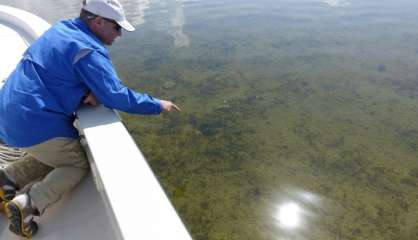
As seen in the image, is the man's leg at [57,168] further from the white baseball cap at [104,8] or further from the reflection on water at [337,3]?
the reflection on water at [337,3]

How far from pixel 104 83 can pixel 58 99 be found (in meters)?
0.33

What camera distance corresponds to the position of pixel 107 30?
2.28 metres

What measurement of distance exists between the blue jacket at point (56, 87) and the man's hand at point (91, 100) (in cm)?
4

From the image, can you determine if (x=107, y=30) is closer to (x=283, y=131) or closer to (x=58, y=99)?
(x=58, y=99)

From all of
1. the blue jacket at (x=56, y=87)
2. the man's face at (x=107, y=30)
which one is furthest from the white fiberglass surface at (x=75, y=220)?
the man's face at (x=107, y=30)

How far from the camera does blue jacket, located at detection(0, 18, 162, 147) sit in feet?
6.76

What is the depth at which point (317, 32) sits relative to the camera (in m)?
9.00

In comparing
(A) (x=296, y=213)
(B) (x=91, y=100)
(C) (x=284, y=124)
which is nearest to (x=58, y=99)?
(B) (x=91, y=100)

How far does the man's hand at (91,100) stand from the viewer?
2.26 m

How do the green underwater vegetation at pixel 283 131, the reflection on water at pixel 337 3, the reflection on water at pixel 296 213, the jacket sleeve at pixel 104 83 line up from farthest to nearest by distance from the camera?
1. the reflection on water at pixel 337 3
2. the green underwater vegetation at pixel 283 131
3. the reflection on water at pixel 296 213
4. the jacket sleeve at pixel 104 83

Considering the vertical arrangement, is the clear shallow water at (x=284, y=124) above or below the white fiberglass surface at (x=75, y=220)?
below

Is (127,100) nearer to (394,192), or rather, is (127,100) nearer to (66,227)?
(66,227)

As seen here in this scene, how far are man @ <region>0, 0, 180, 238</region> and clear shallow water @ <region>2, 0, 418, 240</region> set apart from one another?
537 millimetres

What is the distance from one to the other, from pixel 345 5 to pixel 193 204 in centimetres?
1010
